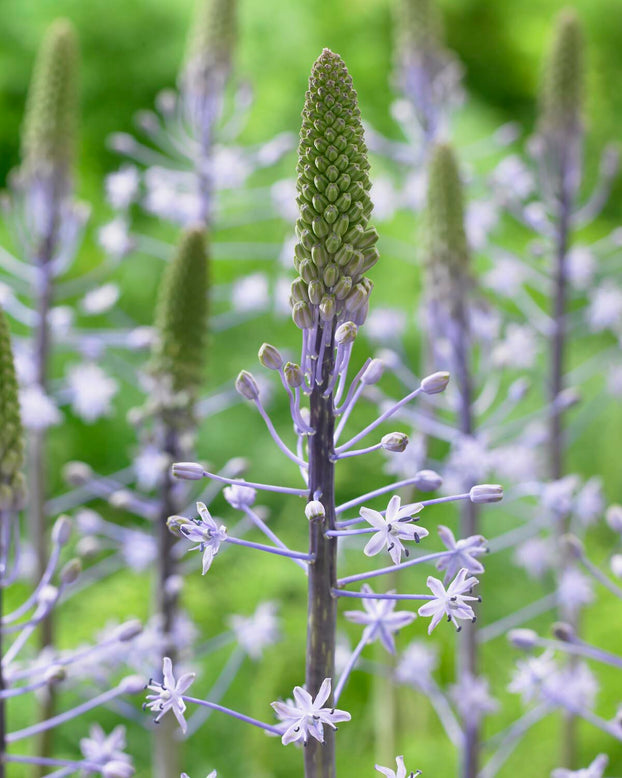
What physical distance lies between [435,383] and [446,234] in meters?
0.53

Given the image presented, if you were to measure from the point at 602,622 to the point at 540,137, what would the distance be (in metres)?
0.81

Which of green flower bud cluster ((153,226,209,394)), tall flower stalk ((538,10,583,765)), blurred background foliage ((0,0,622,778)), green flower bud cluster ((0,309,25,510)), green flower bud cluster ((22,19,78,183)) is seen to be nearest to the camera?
green flower bud cluster ((0,309,25,510))

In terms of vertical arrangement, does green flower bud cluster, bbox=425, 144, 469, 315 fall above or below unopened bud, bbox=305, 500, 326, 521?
above

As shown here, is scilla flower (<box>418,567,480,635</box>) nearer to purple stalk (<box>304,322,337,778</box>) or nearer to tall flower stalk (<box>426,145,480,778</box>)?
purple stalk (<box>304,322,337,778</box>)

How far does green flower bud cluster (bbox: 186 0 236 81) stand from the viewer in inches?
54.9

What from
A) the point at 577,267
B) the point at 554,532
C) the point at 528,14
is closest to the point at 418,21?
the point at 577,267

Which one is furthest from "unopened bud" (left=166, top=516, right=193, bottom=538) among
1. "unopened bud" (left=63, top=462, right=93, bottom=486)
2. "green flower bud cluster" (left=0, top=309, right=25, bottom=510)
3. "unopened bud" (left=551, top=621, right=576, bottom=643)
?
"unopened bud" (left=63, top=462, right=93, bottom=486)

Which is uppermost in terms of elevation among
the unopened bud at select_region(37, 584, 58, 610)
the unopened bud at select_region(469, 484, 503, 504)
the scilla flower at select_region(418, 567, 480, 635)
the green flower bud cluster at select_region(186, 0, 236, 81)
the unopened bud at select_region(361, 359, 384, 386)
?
the green flower bud cluster at select_region(186, 0, 236, 81)

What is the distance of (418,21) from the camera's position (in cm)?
152

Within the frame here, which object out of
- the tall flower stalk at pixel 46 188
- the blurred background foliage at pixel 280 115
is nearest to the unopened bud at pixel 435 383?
the tall flower stalk at pixel 46 188

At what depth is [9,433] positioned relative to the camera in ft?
2.55

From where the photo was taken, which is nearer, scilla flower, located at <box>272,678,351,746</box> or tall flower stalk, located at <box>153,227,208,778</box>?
scilla flower, located at <box>272,678,351,746</box>

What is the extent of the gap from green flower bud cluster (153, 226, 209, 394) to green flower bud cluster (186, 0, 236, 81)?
0.46m

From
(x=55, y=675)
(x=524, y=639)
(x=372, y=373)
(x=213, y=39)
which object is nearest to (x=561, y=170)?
(x=213, y=39)
